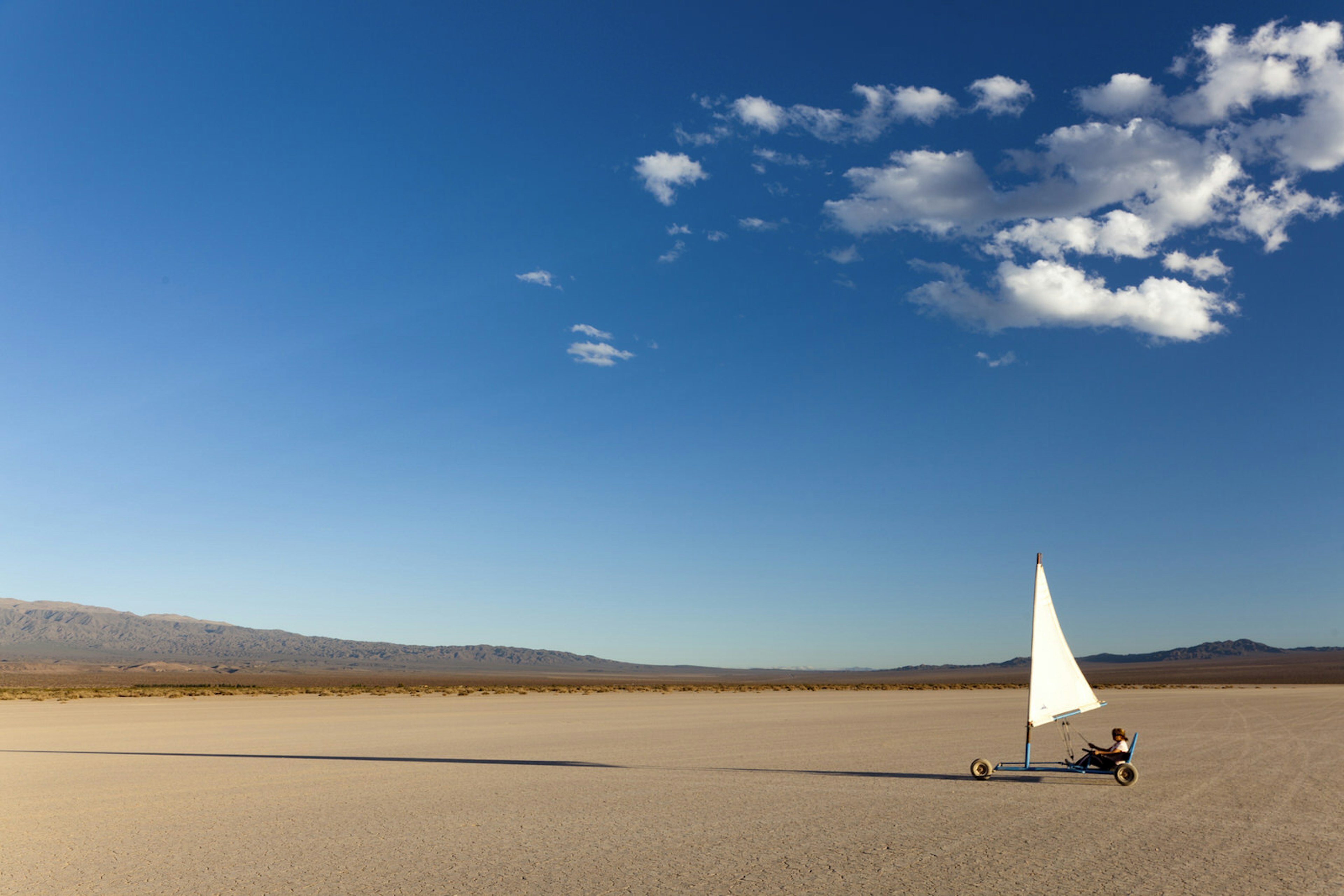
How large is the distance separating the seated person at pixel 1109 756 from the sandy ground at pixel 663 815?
497 millimetres

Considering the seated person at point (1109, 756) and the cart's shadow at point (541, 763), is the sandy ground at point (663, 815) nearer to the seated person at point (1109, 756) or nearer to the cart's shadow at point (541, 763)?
the cart's shadow at point (541, 763)

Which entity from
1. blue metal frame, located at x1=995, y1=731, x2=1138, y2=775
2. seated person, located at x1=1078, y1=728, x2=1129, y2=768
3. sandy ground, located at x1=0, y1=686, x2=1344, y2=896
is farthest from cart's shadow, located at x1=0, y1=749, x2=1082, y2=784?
seated person, located at x1=1078, y1=728, x2=1129, y2=768

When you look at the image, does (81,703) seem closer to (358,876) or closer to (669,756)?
(669,756)

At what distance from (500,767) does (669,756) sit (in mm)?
4722

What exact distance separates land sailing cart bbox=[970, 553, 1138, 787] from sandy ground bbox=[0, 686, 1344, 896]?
0.52 m

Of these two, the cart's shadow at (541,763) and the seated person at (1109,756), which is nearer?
the seated person at (1109,756)

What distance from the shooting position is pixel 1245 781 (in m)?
16.5

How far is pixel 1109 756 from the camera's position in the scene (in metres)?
15.9

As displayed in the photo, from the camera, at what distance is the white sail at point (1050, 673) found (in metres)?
16.5

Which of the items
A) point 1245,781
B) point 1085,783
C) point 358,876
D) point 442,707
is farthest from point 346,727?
point 1245,781

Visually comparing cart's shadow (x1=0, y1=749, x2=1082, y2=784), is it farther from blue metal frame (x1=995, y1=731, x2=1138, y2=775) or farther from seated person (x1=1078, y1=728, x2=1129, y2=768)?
seated person (x1=1078, y1=728, x2=1129, y2=768)

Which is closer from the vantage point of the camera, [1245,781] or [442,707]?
[1245,781]

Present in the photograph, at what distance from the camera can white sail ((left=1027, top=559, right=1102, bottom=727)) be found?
1655 cm

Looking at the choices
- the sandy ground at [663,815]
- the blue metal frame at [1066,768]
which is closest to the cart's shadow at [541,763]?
the sandy ground at [663,815]
